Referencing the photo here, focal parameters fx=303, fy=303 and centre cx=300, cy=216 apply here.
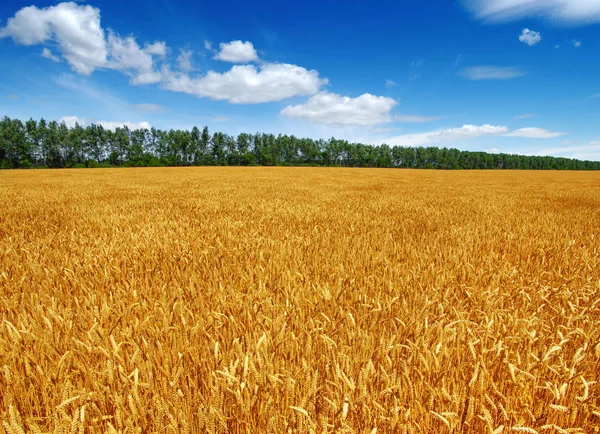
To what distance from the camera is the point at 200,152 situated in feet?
377

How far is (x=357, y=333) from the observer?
1.79 meters

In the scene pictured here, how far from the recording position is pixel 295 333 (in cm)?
190

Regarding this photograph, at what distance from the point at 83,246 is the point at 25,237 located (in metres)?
1.30

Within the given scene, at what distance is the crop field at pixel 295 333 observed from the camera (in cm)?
123

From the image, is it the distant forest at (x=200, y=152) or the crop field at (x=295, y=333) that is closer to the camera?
the crop field at (x=295, y=333)

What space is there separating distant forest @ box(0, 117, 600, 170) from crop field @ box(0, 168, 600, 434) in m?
99.4

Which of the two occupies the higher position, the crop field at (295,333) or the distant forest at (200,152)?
the distant forest at (200,152)

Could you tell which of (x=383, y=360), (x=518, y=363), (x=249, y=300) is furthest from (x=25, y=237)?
(x=518, y=363)

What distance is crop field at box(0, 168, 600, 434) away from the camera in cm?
123

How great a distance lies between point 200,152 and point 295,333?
122 metres

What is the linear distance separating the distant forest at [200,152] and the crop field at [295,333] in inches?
3913

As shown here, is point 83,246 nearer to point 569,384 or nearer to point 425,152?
point 569,384

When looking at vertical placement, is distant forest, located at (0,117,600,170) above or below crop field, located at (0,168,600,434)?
above

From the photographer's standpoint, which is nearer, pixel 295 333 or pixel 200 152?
pixel 295 333
